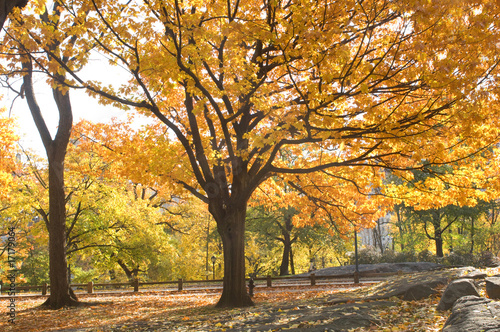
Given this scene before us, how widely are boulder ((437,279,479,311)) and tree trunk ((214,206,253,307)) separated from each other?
630 cm

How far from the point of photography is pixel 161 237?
1001 inches

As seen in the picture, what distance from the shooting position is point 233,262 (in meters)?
11.9

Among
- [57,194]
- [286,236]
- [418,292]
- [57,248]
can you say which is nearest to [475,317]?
[418,292]

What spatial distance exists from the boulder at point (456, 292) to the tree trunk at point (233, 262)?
630 cm

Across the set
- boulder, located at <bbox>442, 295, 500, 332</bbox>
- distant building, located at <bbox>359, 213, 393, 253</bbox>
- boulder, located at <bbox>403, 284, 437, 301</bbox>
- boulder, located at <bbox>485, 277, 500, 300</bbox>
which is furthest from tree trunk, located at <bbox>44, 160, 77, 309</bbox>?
distant building, located at <bbox>359, 213, 393, 253</bbox>

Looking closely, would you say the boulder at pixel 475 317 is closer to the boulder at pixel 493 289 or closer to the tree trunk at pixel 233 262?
the boulder at pixel 493 289

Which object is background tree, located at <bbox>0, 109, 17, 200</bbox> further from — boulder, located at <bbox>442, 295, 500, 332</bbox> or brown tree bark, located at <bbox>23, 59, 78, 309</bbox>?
boulder, located at <bbox>442, 295, 500, 332</bbox>

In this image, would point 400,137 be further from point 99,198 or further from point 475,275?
point 99,198

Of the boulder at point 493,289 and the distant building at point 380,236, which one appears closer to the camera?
the boulder at point 493,289

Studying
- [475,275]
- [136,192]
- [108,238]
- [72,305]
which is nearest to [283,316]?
[475,275]

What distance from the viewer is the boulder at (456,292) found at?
6.77 metres

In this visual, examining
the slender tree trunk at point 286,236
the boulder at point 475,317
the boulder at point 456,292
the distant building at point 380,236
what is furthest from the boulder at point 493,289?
the distant building at point 380,236

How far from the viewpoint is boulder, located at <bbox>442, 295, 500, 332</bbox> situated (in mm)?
Result: 4062

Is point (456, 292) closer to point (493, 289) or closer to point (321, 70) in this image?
point (493, 289)
